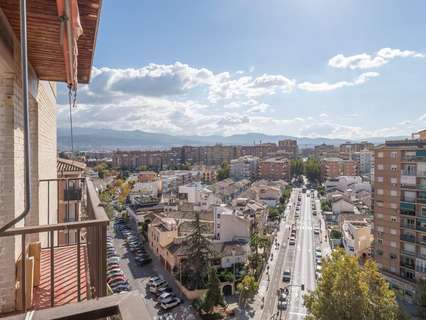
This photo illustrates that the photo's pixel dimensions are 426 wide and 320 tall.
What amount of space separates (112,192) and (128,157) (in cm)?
3617

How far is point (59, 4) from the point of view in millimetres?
1796

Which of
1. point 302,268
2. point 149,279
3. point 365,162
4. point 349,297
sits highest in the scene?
point 365,162

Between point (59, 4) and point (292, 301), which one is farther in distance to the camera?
point (292, 301)

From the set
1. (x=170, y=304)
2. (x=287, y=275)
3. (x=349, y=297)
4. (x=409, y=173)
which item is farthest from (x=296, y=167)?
(x=349, y=297)

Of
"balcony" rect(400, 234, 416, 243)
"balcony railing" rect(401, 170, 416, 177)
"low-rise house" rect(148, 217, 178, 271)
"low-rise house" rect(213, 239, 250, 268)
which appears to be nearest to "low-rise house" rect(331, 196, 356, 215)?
"balcony" rect(400, 234, 416, 243)

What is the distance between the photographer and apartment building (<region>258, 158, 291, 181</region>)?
61.5 m

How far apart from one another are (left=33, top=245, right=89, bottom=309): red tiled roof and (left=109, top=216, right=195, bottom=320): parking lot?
26.9 feet

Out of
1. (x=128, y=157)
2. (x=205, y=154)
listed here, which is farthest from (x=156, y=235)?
(x=205, y=154)

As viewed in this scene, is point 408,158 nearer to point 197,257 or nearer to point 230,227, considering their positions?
point 230,227

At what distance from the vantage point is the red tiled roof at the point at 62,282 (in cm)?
314

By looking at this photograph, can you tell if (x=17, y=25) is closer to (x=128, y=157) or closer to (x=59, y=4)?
(x=59, y=4)

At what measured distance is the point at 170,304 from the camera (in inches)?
649

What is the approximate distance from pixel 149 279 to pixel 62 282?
17318mm

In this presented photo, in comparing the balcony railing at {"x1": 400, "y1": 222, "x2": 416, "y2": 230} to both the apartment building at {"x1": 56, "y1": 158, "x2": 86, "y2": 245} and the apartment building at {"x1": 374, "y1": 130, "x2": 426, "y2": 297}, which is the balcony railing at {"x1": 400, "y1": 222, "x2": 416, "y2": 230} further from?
the apartment building at {"x1": 56, "y1": 158, "x2": 86, "y2": 245}
